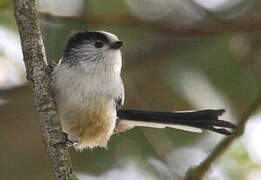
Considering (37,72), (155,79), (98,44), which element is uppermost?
(37,72)

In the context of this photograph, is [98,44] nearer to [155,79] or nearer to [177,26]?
[177,26]

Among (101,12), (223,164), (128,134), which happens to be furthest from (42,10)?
(223,164)

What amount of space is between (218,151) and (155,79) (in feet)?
5.43

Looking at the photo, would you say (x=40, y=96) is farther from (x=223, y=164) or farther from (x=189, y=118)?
(x=223, y=164)

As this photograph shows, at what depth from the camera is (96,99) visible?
299 cm

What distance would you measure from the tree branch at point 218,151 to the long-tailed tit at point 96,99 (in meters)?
0.19

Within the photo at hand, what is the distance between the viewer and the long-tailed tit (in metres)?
2.95

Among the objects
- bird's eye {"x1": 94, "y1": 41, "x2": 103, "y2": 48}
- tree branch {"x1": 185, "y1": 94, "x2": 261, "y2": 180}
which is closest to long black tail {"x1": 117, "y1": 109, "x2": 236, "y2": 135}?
bird's eye {"x1": 94, "y1": 41, "x2": 103, "y2": 48}

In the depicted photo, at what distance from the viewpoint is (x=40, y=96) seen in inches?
96.0

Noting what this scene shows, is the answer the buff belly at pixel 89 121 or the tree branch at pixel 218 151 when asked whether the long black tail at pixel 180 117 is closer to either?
the buff belly at pixel 89 121

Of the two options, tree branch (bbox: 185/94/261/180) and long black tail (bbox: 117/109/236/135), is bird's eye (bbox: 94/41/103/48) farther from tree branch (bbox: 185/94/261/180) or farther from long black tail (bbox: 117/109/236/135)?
tree branch (bbox: 185/94/261/180)

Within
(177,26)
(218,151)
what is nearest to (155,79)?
(177,26)

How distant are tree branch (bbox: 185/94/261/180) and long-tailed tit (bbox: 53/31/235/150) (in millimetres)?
191

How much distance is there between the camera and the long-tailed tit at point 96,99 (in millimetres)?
2953
